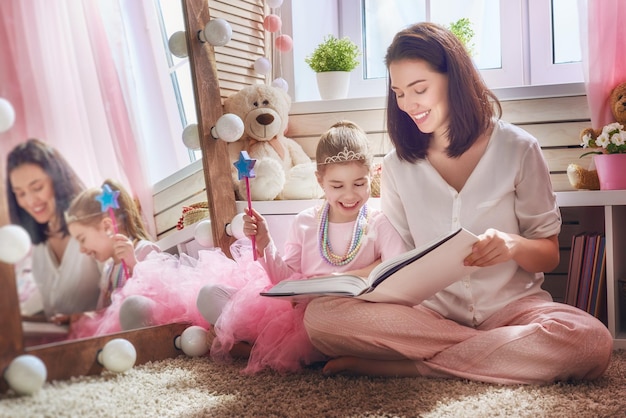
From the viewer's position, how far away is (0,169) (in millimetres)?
1140

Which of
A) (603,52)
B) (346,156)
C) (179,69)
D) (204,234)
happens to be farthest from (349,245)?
(603,52)

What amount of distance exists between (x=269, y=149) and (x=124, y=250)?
0.79 meters

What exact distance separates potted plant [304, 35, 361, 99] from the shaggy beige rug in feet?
3.96

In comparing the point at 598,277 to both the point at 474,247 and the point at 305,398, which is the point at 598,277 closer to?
the point at 474,247

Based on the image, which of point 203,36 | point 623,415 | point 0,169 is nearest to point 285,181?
point 203,36

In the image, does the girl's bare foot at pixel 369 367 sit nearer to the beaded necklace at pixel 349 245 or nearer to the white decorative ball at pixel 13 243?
the beaded necklace at pixel 349 245

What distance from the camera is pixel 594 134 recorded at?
1842 mm

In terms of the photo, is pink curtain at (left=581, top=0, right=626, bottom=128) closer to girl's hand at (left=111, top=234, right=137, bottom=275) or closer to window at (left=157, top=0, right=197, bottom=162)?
window at (left=157, top=0, right=197, bottom=162)

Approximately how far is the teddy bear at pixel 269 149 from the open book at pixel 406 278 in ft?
2.19

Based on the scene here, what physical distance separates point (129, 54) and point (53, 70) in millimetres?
271

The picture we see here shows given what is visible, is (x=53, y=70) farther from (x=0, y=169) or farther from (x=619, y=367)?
(x=619, y=367)

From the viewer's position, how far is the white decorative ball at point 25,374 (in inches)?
43.9

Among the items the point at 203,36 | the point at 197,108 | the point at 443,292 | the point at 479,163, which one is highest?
the point at 203,36

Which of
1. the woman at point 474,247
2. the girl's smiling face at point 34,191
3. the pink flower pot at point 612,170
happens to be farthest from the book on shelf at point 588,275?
the girl's smiling face at point 34,191
